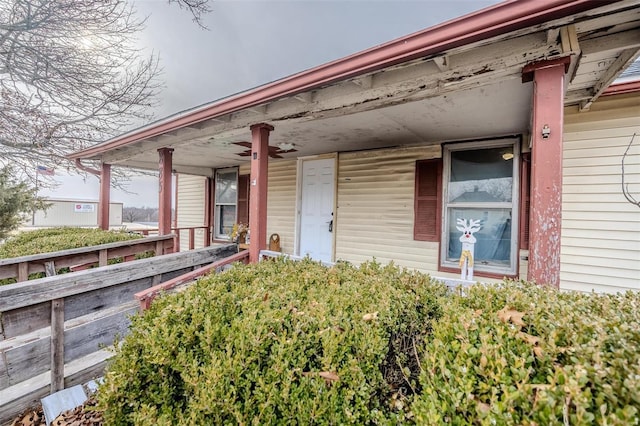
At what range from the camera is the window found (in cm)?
711

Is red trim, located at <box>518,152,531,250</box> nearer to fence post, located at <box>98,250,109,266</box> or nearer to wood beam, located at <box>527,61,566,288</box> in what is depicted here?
wood beam, located at <box>527,61,566,288</box>

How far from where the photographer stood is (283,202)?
607cm

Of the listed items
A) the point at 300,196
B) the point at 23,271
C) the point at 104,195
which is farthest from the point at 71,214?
the point at 300,196

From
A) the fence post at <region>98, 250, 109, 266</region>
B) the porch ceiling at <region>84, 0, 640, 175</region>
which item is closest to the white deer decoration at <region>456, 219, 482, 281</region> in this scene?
the porch ceiling at <region>84, 0, 640, 175</region>

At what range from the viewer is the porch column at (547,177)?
70.7 inches

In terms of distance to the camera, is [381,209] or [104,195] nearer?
[381,209]

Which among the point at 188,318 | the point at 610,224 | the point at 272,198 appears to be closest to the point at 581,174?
the point at 610,224

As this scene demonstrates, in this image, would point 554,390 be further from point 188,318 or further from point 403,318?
point 188,318

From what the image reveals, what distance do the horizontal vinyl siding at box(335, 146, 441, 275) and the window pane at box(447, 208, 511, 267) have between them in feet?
1.85

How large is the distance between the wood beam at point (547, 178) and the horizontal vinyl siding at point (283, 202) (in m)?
4.47

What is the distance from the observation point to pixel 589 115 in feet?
10.1

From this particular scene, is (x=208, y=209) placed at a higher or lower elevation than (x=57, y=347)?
higher

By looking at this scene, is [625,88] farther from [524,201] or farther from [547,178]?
[547,178]

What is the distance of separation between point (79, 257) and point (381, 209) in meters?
4.39
